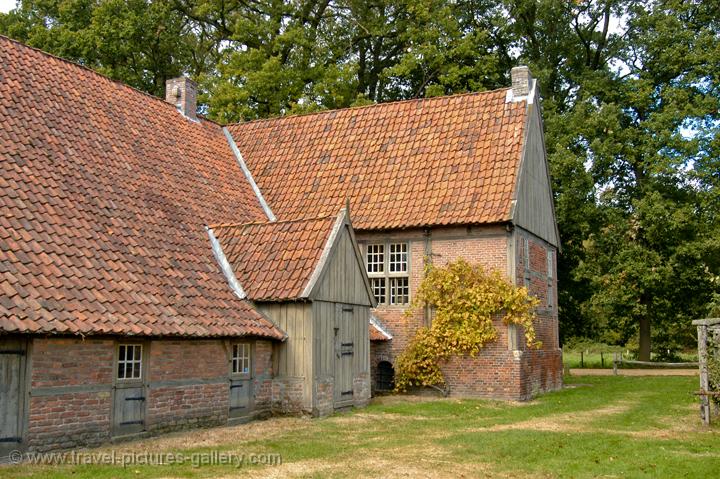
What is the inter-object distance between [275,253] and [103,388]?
5.62 meters

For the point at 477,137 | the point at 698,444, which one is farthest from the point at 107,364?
the point at 477,137

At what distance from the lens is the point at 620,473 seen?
10.7m

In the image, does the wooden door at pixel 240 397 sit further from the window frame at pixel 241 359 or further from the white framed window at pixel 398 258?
the white framed window at pixel 398 258

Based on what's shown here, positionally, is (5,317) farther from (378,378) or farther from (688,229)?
(688,229)

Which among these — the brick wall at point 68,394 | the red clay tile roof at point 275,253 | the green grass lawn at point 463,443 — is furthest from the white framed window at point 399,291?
the brick wall at point 68,394

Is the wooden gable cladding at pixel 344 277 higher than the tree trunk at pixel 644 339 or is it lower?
higher

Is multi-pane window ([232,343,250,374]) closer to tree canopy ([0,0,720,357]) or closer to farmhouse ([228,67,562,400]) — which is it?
farmhouse ([228,67,562,400])

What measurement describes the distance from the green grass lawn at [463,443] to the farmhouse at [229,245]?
104 centimetres

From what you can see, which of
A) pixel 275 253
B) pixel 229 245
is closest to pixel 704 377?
pixel 275 253

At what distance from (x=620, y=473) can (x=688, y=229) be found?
22961mm

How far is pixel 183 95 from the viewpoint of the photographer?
79.1 feet

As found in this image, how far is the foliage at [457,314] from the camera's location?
20406 millimetres

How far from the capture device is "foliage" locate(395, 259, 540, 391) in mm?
20406

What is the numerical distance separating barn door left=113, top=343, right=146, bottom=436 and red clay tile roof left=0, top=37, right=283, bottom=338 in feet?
2.38
